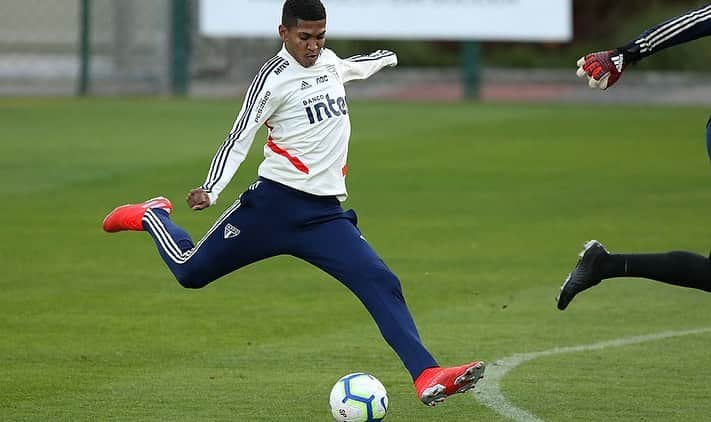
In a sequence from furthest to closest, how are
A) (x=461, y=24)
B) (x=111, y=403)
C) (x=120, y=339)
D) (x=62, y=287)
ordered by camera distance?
(x=461, y=24) < (x=62, y=287) < (x=120, y=339) < (x=111, y=403)

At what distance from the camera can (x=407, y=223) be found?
48.1ft

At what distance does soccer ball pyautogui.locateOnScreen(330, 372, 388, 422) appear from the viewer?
686cm

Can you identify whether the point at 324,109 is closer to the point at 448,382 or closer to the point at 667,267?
the point at 448,382

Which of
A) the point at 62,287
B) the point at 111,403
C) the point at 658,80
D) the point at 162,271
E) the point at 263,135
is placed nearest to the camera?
the point at 111,403

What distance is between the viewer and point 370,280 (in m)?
7.11

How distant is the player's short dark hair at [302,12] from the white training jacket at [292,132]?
0.60 feet

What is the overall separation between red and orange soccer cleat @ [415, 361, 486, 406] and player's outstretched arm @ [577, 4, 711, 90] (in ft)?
5.26

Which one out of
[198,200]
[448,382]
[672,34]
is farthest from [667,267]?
[198,200]

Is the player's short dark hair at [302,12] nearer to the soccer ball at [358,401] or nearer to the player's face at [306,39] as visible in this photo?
the player's face at [306,39]

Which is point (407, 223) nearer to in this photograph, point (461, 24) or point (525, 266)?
point (525, 266)

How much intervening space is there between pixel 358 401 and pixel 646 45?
231 cm

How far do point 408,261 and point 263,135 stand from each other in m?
11.0

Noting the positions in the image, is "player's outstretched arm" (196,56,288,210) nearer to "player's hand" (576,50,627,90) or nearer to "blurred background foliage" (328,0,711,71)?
"player's hand" (576,50,627,90)

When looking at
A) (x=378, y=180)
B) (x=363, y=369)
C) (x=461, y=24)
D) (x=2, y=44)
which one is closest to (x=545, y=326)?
(x=363, y=369)
